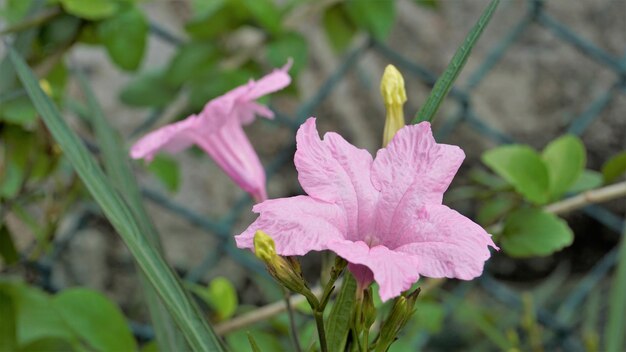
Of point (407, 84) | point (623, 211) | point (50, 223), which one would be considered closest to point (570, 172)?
point (50, 223)

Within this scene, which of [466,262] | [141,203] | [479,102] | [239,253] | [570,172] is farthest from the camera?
[479,102]

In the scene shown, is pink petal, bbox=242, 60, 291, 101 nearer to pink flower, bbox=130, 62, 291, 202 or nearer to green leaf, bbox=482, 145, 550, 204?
pink flower, bbox=130, 62, 291, 202

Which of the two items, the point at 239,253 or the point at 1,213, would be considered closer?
the point at 1,213

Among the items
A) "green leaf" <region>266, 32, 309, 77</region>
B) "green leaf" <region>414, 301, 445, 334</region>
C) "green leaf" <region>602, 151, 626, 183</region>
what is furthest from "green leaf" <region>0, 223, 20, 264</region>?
"green leaf" <region>602, 151, 626, 183</region>

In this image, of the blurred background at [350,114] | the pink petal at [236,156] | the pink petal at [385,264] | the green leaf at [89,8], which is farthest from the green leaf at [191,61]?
the pink petal at [385,264]

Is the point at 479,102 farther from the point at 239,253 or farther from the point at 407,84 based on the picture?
the point at 239,253

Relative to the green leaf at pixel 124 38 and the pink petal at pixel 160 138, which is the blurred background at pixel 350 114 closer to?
the green leaf at pixel 124 38

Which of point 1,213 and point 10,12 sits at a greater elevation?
point 10,12

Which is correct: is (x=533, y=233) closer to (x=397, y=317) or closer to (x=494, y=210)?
(x=494, y=210)

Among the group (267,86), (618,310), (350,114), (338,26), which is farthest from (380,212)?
(350,114)
